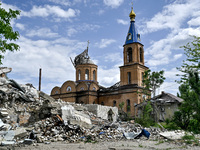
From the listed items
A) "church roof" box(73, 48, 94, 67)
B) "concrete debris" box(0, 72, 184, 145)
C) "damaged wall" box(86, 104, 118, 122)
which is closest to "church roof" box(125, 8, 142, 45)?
"church roof" box(73, 48, 94, 67)

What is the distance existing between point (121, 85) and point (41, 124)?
21.2 metres

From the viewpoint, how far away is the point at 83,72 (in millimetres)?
34812

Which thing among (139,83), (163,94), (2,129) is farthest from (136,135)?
(139,83)

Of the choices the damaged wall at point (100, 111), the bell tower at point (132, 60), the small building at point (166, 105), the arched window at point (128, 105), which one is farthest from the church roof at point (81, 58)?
the damaged wall at point (100, 111)

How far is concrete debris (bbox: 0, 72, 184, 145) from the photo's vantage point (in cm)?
943

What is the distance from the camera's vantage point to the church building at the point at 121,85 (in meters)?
29.5

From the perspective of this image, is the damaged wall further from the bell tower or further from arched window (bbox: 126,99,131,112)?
the bell tower

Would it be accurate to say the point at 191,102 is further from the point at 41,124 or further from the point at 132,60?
the point at 132,60

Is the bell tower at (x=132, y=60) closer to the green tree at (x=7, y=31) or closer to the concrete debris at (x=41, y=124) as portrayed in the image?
the concrete debris at (x=41, y=124)

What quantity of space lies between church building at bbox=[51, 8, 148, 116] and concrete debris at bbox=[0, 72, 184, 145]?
15420 millimetres

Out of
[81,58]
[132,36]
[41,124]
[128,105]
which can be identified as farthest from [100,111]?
[81,58]

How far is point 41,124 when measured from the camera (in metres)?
11.1

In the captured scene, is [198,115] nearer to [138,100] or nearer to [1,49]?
[1,49]

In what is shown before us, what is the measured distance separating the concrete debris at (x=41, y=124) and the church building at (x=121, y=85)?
15420 mm
